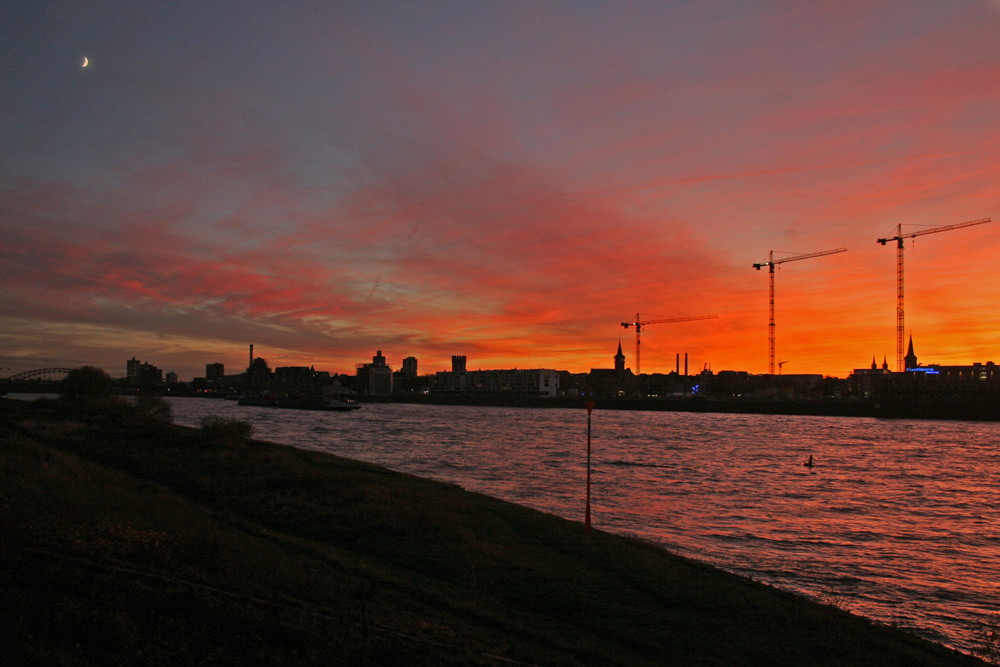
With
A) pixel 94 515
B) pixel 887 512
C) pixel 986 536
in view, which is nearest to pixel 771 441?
pixel 887 512

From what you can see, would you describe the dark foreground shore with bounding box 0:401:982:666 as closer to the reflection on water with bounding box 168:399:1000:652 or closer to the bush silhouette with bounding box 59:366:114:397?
the reflection on water with bounding box 168:399:1000:652

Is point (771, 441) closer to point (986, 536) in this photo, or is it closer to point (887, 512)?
point (887, 512)

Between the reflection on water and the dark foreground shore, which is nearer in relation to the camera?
the dark foreground shore

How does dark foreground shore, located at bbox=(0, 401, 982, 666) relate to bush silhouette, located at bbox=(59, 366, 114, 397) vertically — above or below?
below

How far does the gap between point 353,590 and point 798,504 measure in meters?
32.6

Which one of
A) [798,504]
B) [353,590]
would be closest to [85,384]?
[353,590]

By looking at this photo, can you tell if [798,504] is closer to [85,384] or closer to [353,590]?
[353,590]

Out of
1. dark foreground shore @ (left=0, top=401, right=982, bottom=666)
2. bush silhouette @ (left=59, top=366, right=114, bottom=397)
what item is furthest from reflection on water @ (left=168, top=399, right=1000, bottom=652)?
bush silhouette @ (left=59, top=366, right=114, bottom=397)

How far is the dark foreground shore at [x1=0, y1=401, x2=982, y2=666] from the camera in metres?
8.68

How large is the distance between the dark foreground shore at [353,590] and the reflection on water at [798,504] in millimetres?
5693

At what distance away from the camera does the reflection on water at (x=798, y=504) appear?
67.7ft

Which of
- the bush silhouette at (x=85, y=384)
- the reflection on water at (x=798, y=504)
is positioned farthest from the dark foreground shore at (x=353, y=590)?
the bush silhouette at (x=85, y=384)

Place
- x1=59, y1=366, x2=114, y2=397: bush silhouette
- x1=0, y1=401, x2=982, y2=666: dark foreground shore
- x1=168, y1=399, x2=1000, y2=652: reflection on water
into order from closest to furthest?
x1=0, y1=401, x2=982, y2=666: dark foreground shore < x1=168, y1=399, x2=1000, y2=652: reflection on water < x1=59, y1=366, x2=114, y2=397: bush silhouette

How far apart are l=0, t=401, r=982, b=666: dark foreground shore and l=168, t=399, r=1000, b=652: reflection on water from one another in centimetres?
569
